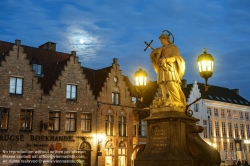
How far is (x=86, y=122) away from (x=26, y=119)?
228 inches

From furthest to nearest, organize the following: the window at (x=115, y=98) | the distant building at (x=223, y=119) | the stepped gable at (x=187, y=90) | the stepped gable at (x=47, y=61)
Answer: the distant building at (x=223, y=119) → the stepped gable at (x=187, y=90) → the window at (x=115, y=98) → the stepped gable at (x=47, y=61)

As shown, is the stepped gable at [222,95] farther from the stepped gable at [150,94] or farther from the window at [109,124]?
the window at [109,124]

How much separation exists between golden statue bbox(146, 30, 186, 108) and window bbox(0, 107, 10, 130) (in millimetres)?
17802

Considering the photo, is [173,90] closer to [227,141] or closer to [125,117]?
[125,117]

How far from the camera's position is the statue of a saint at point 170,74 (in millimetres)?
9086

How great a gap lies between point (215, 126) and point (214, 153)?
3956 cm

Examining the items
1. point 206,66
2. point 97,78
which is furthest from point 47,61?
point 206,66

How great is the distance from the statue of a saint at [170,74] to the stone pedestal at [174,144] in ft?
1.01

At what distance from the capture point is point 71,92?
93.2 feet

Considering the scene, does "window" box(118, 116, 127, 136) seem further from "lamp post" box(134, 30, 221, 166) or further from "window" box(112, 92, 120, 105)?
"lamp post" box(134, 30, 221, 166)

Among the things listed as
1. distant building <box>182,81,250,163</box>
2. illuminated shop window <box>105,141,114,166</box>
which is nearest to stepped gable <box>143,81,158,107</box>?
distant building <box>182,81,250,163</box>

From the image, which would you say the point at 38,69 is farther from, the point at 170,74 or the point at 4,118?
the point at 170,74

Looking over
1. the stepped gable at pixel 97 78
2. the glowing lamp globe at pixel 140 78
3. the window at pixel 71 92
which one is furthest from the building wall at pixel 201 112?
the glowing lamp globe at pixel 140 78

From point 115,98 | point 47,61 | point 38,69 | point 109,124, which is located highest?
point 47,61
